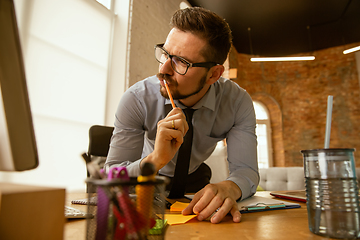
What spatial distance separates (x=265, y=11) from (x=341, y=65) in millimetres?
3752

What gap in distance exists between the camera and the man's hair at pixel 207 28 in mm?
1286

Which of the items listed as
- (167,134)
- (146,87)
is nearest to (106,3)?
(146,87)

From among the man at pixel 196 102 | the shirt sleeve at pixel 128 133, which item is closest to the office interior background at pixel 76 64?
the shirt sleeve at pixel 128 133

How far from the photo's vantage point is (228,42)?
4.79 feet

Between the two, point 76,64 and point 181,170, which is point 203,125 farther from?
point 76,64

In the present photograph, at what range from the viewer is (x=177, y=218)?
2.31ft

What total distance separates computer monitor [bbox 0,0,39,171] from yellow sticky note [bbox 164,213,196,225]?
1.35 feet

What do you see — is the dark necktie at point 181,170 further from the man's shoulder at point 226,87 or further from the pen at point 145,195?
the pen at point 145,195

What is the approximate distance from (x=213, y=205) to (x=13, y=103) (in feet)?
1.95

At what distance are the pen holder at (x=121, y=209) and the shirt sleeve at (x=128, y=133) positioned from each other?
2.90ft

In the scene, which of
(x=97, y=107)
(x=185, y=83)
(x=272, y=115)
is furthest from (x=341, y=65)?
(x=185, y=83)

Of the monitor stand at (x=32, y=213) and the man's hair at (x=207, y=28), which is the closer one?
the monitor stand at (x=32, y=213)

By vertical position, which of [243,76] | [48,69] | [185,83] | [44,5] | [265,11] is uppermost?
[265,11]

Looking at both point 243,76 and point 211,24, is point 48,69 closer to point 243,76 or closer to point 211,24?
point 211,24
